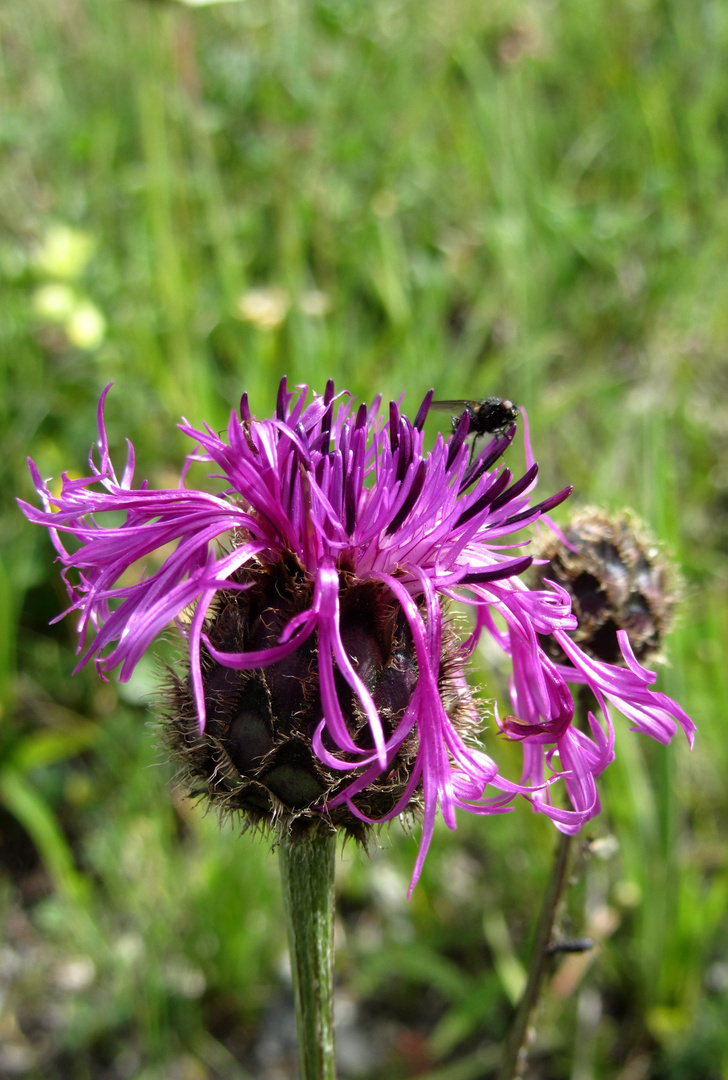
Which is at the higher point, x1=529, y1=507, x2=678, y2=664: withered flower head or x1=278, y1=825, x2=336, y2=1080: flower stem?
x1=529, y1=507, x2=678, y2=664: withered flower head

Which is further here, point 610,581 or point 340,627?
point 610,581

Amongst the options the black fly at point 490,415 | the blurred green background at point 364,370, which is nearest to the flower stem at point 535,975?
the blurred green background at point 364,370

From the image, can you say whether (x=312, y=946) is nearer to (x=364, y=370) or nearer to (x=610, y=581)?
(x=610, y=581)

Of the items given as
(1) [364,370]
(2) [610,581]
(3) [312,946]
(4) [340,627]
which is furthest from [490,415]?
(1) [364,370]

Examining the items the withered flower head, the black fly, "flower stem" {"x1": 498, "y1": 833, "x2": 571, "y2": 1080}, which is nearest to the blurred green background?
"flower stem" {"x1": 498, "y1": 833, "x2": 571, "y2": 1080}

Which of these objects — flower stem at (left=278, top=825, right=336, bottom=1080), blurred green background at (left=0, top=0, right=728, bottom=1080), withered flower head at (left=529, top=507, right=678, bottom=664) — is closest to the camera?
flower stem at (left=278, top=825, right=336, bottom=1080)

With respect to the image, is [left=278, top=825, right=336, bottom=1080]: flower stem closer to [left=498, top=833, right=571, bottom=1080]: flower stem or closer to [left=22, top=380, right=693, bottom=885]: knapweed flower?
[left=22, top=380, right=693, bottom=885]: knapweed flower
